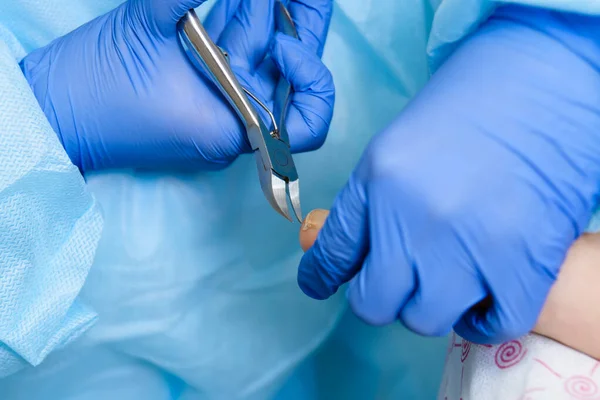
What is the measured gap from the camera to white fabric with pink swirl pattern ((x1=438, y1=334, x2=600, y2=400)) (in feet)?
1.84

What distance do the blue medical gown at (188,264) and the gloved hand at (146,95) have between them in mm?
54

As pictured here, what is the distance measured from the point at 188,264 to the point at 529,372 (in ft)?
1.55

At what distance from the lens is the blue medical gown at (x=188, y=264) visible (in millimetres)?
693

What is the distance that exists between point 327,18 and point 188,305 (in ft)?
1.57

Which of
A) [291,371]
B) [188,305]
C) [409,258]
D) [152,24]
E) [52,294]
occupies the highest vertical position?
[152,24]

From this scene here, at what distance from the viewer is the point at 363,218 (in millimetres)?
583

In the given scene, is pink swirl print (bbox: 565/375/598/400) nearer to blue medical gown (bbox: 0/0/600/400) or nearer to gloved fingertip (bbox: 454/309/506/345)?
gloved fingertip (bbox: 454/309/506/345)

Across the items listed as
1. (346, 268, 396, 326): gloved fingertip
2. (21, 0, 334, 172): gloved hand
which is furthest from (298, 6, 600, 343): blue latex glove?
(21, 0, 334, 172): gloved hand

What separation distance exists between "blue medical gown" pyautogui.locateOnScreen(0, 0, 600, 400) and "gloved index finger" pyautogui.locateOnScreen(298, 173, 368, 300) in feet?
0.78

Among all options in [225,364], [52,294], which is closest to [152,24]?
[52,294]

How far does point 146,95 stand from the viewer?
77 cm

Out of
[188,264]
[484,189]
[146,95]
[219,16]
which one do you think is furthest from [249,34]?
[484,189]

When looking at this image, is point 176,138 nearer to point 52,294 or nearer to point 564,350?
point 52,294

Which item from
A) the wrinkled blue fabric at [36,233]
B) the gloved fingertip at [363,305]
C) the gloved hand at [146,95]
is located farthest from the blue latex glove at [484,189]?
the wrinkled blue fabric at [36,233]
